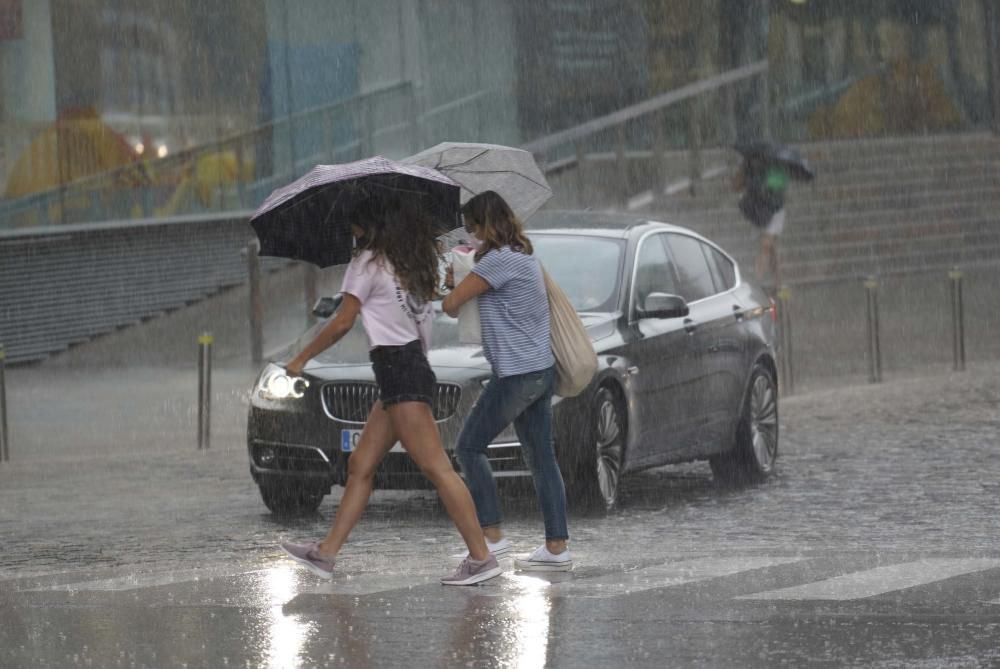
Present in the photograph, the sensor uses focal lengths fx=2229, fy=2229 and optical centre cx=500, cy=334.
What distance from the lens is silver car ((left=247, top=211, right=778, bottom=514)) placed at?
11.5m

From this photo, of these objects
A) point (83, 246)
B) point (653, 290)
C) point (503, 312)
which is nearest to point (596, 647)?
point (503, 312)

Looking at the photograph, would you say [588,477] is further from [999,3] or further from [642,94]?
[999,3]

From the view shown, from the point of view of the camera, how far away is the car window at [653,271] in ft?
41.3

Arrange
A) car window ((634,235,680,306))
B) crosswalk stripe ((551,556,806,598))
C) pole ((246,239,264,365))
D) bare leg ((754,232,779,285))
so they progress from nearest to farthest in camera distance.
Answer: crosswalk stripe ((551,556,806,598))
car window ((634,235,680,306))
pole ((246,239,264,365))
bare leg ((754,232,779,285))

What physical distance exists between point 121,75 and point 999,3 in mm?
17372

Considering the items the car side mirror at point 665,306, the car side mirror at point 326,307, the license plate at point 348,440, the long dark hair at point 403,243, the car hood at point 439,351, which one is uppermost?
the long dark hair at point 403,243

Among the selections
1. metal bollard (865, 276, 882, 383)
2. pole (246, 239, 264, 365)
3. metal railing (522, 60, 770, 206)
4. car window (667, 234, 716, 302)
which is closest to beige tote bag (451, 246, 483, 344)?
car window (667, 234, 716, 302)

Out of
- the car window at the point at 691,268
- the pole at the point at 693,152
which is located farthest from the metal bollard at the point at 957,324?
the pole at the point at 693,152

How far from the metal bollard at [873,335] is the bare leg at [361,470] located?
1092 cm

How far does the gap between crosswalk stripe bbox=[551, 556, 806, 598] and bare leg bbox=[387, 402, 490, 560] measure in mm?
386

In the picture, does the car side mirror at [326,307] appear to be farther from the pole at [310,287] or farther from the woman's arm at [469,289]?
the pole at [310,287]

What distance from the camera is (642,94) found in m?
35.2

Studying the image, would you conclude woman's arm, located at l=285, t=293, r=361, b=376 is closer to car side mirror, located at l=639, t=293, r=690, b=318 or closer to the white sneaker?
the white sneaker

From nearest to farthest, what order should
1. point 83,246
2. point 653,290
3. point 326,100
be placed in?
point 653,290 < point 83,246 < point 326,100
